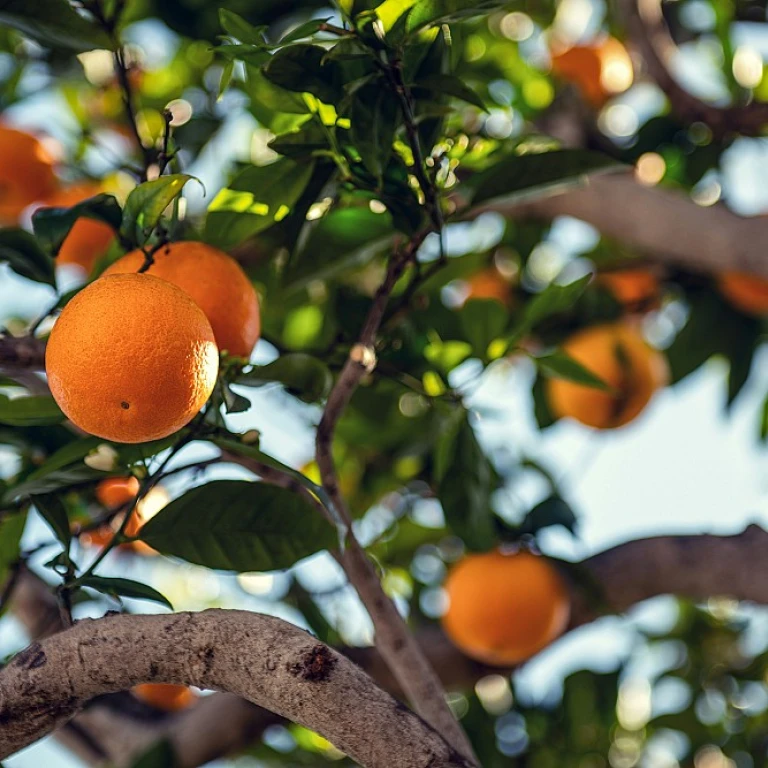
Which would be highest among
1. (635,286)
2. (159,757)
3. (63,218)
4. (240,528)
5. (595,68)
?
(63,218)

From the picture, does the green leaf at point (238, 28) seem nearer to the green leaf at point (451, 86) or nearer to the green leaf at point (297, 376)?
the green leaf at point (451, 86)

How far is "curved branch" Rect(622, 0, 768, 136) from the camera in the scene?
1.67 metres

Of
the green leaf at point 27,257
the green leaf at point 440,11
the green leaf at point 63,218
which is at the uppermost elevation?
the green leaf at point 440,11

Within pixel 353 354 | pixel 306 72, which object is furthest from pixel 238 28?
pixel 353 354

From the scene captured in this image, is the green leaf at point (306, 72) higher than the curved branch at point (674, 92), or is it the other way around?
the green leaf at point (306, 72)

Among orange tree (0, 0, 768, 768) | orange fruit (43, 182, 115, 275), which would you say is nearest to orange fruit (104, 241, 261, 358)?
orange tree (0, 0, 768, 768)

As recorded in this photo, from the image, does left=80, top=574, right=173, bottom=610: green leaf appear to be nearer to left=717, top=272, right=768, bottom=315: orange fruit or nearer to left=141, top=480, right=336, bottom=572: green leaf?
left=141, top=480, right=336, bottom=572: green leaf

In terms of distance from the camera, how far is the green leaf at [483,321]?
1178mm

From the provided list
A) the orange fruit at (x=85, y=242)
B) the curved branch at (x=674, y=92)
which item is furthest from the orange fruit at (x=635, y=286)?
the orange fruit at (x=85, y=242)

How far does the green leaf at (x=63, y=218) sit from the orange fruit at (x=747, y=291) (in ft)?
3.53

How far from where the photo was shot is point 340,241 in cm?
102

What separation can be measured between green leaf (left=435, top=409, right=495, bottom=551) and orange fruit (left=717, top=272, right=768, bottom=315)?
0.67 meters

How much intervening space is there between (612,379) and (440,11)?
933 millimetres

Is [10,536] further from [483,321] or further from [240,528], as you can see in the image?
[483,321]
